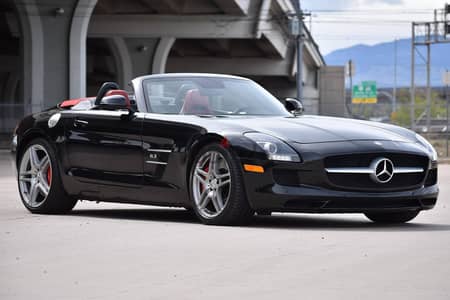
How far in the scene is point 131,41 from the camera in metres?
60.0

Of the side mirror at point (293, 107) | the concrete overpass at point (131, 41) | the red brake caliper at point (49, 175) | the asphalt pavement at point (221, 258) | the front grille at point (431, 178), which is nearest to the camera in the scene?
the asphalt pavement at point (221, 258)

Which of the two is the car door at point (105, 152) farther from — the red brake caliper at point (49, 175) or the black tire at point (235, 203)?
the black tire at point (235, 203)

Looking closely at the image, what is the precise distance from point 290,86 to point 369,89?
871 inches

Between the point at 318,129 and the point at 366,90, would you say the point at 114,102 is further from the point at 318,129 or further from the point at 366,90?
the point at 366,90

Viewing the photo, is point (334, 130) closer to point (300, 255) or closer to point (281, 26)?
point (300, 255)

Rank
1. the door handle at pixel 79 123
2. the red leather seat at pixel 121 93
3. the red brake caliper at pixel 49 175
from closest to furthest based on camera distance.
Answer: the red leather seat at pixel 121 93, the door handle at pixel 79 123, the red brake caliper at pixel 49 175

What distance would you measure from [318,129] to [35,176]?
126 inches

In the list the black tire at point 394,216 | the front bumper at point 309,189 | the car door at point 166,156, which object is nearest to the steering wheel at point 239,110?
the car door at point 166,156

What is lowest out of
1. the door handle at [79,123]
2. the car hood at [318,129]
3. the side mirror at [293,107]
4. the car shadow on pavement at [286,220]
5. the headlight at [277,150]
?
the car shadow on pavement at [286,220]

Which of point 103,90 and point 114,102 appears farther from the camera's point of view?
point 103,90

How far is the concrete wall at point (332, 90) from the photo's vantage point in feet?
281

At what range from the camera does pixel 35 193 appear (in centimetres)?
1211

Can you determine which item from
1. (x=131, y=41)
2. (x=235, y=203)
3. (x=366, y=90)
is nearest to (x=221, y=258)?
(x=235, y=203)

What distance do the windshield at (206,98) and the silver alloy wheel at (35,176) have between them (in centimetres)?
137
